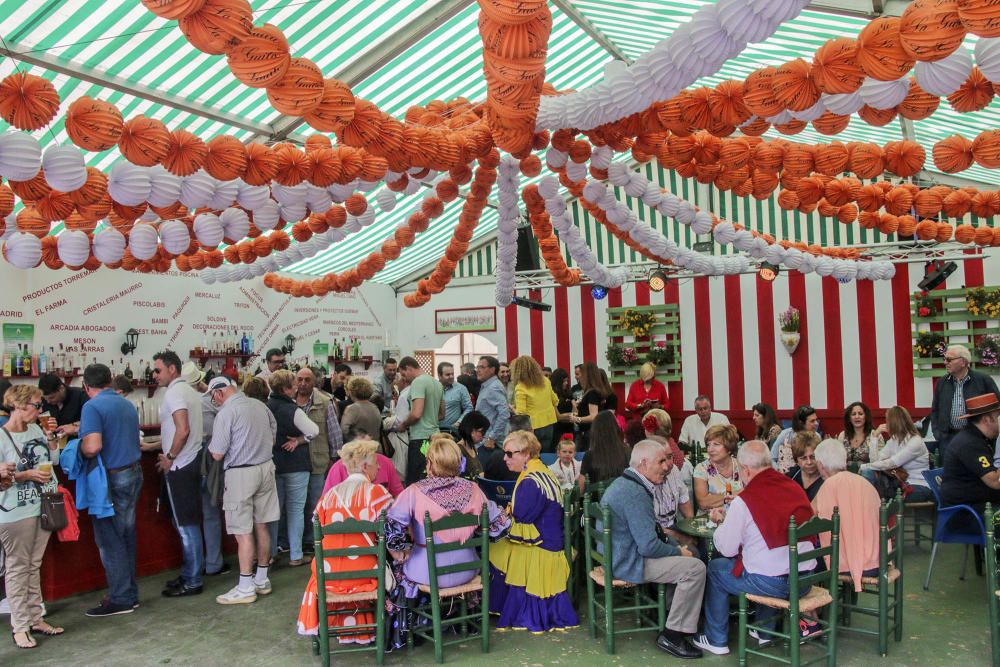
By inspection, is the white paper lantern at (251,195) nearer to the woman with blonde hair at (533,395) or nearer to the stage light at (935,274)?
the woman with blonde hair at (533,395)

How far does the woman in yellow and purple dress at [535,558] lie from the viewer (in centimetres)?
429

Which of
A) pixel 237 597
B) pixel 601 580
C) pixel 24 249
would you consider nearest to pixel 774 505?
pixel 601 580

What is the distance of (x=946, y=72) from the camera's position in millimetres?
2662

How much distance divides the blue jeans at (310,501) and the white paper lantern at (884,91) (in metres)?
4.73

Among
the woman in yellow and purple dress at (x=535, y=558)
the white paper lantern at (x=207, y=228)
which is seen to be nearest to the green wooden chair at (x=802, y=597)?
the woman in yellow and purple dress at (x=535, y=558)

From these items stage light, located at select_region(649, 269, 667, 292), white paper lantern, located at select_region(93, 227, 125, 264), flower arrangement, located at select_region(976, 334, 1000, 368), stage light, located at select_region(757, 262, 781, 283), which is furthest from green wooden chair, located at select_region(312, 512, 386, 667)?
flower arrangement, located at select_region(976, 334, 1000, 368)

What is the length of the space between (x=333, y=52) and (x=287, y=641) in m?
4.68

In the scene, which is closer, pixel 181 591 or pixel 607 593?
pixel 607 593

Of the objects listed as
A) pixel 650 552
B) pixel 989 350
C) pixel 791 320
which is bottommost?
pixel 650 552

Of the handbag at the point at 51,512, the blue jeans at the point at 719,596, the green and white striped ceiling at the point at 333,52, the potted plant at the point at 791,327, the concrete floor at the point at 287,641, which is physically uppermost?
the green and white striped ceiling at the point at 333,52

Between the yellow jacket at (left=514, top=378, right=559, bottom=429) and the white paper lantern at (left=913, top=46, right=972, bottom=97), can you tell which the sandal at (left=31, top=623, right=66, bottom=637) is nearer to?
the yellow jacket at (left=514, top=378, right=559, bottom=429)

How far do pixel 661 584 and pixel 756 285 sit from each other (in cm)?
764

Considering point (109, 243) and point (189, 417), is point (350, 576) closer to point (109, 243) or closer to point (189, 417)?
point (189, 417)

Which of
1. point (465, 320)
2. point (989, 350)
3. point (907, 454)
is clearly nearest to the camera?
point (907, 454)
